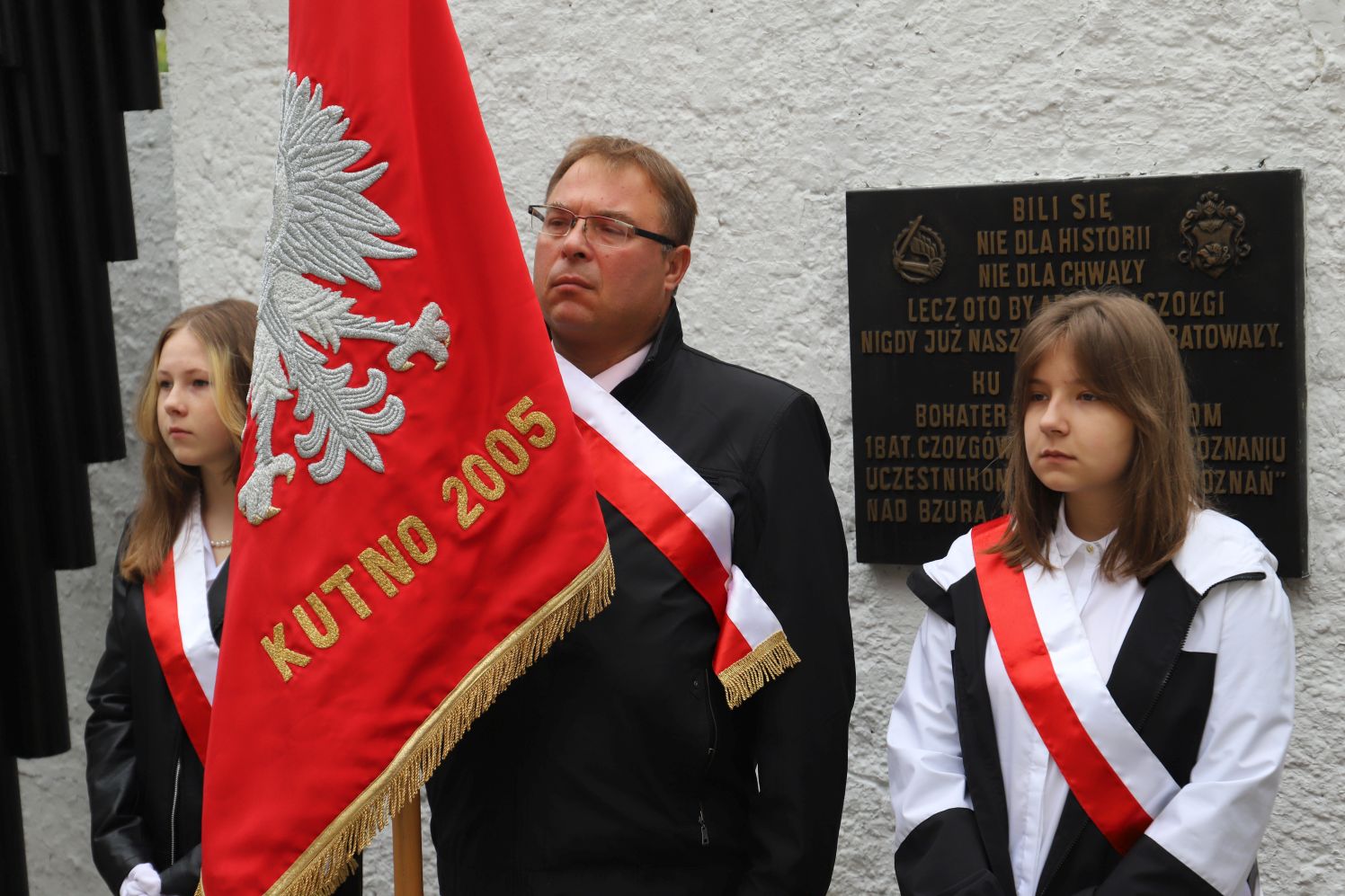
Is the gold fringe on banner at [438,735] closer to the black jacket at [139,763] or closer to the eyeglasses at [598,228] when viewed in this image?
the eyeglasses at [598,228]

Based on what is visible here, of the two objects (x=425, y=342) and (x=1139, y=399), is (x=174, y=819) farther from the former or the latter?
(x=1139, y=399)

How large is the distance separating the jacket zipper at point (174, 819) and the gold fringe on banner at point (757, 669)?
1.26 metres

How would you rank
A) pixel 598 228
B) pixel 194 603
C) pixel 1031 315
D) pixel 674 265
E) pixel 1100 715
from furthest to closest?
pixel 1031 315, pixel 194 603, pixel 674 265, pixel 598 228, pixel 1100 715

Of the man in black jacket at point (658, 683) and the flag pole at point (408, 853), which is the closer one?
the flag pole at point (408, 853)

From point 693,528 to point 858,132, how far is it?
5.23 ft

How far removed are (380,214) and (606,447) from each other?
1.93ft

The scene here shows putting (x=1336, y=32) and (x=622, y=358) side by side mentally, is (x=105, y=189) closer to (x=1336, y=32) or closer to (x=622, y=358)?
(x=622, y=358)

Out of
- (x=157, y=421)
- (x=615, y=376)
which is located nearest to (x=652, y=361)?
(x=615, y=376)

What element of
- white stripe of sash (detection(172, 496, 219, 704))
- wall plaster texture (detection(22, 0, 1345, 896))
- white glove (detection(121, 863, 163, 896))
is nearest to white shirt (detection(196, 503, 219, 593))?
white stripe of sash (detection(172, 496, 219, 704))

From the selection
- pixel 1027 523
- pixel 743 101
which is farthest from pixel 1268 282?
pixel 743 101

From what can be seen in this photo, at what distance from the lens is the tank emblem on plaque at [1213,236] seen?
3.35 m

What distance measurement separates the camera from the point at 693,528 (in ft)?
8.32

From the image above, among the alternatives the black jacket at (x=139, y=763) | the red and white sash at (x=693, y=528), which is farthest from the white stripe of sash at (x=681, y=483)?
the black jacket at (x=139, y=763)

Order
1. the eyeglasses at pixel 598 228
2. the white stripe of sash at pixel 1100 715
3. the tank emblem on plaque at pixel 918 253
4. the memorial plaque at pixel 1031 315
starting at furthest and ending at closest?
the tank emblem on plaque at pixel 918 253 < the memorial plaque at pixel 1031 315 < the eyeglasses at pixel 598 228 < the white stripe of sash at pixel 1100 715
